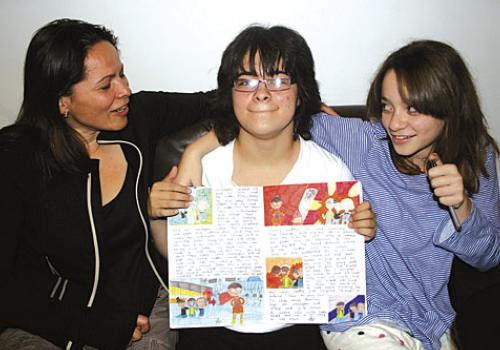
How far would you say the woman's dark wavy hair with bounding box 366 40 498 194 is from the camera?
51.3 inches

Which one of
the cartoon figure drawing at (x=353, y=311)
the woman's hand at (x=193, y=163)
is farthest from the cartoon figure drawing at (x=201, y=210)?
the cartoon figure drawing at (x=353, y=311)

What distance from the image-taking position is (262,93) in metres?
1.28

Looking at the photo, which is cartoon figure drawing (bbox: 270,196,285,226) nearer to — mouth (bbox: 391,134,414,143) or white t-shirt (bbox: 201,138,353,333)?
white t-shirt (bbox: 201,138,353,333)

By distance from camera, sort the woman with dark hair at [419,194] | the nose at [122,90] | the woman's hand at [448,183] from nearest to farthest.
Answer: the woman's hand at [448,183]
the woman with dark hair at [419,194]
the nose at [122,90]

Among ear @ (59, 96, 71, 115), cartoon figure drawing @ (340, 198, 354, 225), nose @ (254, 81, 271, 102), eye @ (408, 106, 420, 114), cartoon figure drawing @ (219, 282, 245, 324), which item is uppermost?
nose @ (254, 81, 271, 102)

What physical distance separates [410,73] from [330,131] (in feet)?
0.98

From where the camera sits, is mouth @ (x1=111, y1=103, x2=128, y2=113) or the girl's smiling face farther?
mouth @ (x1=111, y1=103, x2=128, y2=113)

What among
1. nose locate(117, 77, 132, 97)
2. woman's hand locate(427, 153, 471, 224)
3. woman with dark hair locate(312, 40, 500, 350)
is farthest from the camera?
nose locate(117, 77, 132, 97)

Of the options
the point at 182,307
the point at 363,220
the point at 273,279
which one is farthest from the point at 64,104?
the point at 363,220

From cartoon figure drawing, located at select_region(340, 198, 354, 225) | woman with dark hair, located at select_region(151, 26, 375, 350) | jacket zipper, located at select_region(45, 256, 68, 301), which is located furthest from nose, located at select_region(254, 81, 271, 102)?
jacket zipper, located at select_region(45, 256, 68, 301)

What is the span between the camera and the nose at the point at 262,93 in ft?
4.20

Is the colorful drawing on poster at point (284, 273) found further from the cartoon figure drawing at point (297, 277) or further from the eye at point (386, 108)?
the eye at point (386, 108)

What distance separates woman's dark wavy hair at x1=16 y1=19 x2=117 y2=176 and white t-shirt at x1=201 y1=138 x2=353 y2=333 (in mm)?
373

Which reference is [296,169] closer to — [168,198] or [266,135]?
[266,135]
